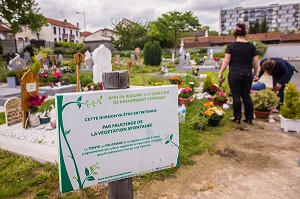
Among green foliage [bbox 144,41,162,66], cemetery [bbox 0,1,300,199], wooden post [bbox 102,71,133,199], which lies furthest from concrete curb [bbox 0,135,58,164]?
green foliage [bbox 144,41,162,66]

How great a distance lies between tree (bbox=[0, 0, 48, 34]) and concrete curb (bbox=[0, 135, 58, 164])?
25342 millimetres

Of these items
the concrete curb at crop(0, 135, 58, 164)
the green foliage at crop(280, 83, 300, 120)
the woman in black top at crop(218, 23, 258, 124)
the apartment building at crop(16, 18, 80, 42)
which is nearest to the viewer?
the concrete curb at crop(0, 135, 58, 164)

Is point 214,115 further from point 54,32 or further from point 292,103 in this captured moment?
point 54,32

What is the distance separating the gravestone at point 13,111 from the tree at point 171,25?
117ft

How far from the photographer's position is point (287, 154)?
141 inches

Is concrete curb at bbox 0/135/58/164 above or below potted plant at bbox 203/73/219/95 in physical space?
below

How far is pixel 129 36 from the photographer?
132 feet

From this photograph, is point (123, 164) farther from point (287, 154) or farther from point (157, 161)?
point (287, 154)

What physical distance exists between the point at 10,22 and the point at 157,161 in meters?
29.5

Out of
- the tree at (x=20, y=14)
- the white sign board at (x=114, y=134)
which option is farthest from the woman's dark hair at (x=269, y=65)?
the tree at (x=20, y=14)

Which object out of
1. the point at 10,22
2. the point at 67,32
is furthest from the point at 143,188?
the point at 67,32

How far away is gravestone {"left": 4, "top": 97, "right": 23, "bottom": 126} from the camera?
5.10m

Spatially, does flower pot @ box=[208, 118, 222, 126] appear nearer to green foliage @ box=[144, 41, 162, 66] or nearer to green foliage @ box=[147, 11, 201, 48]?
green foliage @ box=[144, 41, 162, 66]

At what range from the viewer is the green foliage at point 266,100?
18.0 feet
